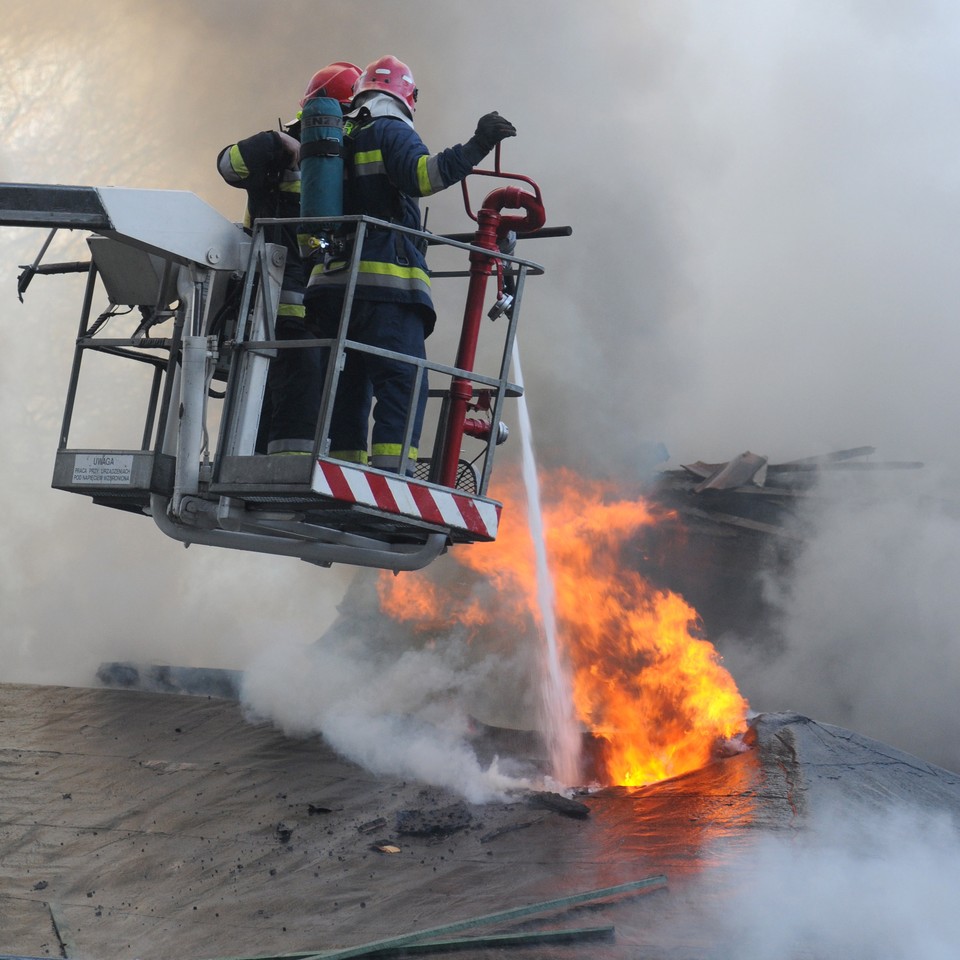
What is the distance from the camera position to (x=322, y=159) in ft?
13.4

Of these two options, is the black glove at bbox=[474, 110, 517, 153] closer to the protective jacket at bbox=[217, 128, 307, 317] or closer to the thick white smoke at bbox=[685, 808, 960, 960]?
the protective jacket at bbox=[217, 128, 307, 317]

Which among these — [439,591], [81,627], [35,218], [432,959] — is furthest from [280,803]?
[81,627]

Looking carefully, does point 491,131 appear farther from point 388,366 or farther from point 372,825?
point 372,825

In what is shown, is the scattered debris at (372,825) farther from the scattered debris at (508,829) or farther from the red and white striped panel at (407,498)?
the red and white striped panel at (407,498)

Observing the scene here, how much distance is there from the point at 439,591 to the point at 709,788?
456 centimetres

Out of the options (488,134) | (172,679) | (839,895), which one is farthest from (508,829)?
(172,679)

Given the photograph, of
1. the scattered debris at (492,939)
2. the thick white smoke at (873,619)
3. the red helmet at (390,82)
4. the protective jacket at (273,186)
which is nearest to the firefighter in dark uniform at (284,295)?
the protective jacket at (273,186)

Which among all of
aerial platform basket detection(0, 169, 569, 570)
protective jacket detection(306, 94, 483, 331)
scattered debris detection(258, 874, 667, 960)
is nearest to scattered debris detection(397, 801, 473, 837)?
scattered debris detection(258, 874, 667, 960)

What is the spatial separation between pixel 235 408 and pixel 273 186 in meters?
1.09

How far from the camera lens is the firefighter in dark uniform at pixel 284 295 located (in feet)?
14.4

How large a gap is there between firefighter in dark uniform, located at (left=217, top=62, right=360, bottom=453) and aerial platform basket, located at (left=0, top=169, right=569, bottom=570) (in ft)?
0.63

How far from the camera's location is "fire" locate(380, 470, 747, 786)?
7.09m

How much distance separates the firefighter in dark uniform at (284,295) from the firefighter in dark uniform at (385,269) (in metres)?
0.10

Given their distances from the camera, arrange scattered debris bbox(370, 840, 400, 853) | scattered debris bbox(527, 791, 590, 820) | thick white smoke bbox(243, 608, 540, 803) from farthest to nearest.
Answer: thick white smoke bbox(243, 608, 540, 803)
scattered debris bbox(527, 791, 590, 820)
scattered debris bbox(370, 840, 400, 853)
